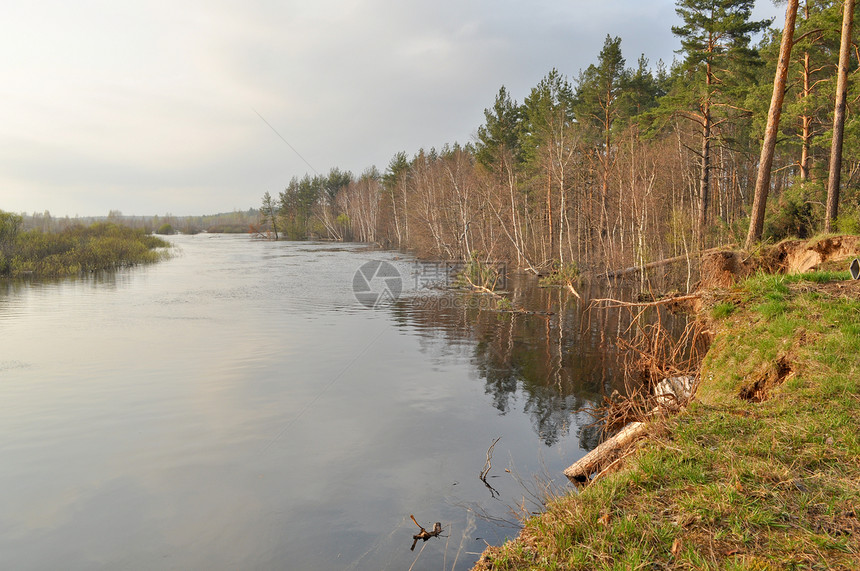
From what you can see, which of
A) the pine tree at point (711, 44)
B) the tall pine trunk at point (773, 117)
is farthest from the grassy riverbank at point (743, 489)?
the pine tree at point (711, 44)

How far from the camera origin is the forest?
19.3 m

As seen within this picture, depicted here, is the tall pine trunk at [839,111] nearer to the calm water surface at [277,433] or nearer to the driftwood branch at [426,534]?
the calm water surface at [277,433]

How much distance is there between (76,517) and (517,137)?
152 feet

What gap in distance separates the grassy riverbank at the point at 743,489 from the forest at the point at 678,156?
33.3 feet

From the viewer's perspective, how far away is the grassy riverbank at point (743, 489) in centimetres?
387

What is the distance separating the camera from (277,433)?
1002 centimetres

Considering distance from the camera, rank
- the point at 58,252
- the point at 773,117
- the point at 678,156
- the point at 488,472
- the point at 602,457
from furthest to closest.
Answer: the point at 58,252 → the point at 678,156 → the point at 773,117 → the point at 488,472 → the point at 602,457

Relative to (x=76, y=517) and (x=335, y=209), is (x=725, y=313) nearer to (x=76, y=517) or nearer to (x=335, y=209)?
(x=76, y=517)

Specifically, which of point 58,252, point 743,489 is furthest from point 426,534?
point 58,252

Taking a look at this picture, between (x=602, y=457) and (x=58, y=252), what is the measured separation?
43.8 meters

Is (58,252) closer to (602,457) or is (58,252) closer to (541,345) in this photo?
(541,345)

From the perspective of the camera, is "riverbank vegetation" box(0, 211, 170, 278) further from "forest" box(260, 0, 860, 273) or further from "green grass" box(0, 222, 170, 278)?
"forest" box(260, 0, 860, 273)

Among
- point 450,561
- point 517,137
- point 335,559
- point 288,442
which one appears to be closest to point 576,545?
point 450,561

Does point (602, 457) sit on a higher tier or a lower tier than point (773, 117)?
lower
